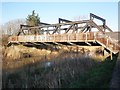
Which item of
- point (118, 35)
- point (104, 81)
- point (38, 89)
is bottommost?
point (38, 89)

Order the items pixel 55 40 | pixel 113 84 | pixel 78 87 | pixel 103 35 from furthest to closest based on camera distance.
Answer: pixel 55 40
pixel 103 35
pixel 78 87
pixel 113 84

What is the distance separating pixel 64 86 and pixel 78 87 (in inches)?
56.5

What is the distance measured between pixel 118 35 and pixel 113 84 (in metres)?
18.1

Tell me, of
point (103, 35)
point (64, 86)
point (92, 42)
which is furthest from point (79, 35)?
point (64, 86)

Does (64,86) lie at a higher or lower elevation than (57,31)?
lower

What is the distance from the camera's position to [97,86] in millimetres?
9711

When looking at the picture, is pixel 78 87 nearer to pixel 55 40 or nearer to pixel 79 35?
pixel 79 35

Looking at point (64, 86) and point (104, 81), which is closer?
point (104, 81)

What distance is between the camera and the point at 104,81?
10.1 meters

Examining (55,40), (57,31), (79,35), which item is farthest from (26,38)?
(79,35)

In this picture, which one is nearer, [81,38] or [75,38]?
[81,38]

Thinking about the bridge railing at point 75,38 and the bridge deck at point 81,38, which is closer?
the bridge deck at point 81,38

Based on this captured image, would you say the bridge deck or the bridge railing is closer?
the bridge deck

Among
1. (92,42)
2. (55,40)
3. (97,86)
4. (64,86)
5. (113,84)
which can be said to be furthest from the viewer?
(55,40)
